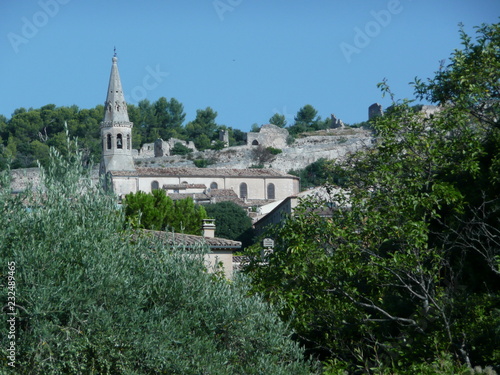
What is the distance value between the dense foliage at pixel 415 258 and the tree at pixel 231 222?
176ft

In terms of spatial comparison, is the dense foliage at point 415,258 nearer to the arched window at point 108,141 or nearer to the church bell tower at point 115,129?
the church bell tower at point 115,129

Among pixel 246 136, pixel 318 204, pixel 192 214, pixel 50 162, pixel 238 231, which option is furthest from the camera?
pixel 246 136

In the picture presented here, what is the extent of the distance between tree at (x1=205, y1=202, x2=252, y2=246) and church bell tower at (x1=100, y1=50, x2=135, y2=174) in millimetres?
12929

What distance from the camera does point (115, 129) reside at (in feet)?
264

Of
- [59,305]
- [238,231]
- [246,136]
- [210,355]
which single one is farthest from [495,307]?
[246,136]

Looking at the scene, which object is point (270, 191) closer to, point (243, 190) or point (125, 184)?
point (243, 190)

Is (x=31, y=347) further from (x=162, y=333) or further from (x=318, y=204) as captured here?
(x=318, y=204)

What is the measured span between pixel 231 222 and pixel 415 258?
57.7 metres

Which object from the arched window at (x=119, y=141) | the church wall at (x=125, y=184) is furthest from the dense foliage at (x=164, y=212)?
the arched window at (x=119, y=141)

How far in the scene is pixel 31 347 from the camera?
9.08 meters

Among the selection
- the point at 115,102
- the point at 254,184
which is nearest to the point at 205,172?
the point at 254,184

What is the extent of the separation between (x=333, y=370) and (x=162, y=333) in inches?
143

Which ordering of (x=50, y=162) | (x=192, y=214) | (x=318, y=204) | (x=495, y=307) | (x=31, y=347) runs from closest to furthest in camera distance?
(x=31, y=347) < (x=50, y=162) < (x=495, y=307) < (x=318, y=204) < (x=192, y=214)

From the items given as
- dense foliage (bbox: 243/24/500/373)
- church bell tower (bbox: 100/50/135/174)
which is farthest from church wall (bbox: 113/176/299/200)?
dense foliage (bbox: 243/24/500/373)
